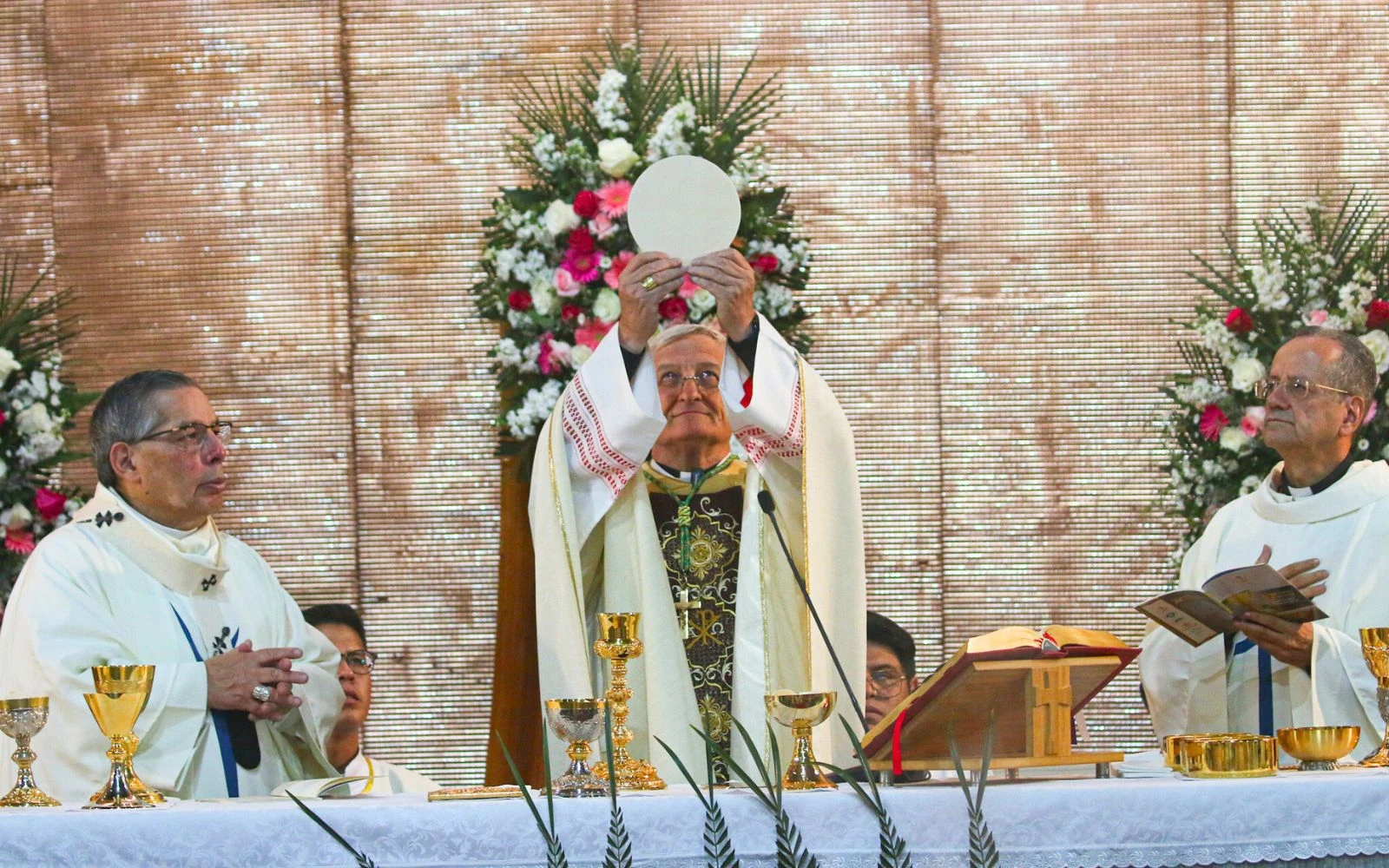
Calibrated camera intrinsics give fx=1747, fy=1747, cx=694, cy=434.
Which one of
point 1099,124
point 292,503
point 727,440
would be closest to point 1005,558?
point 1099,124

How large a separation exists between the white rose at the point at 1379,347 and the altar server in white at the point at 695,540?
2069mm

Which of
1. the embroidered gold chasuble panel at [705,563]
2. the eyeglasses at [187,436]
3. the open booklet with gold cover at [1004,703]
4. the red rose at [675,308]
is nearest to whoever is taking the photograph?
the open booklet with gold cover at [1004,703]

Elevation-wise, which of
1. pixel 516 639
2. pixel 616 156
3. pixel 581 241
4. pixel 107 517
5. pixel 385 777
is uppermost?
pixel 616 156

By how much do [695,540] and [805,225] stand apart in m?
2.62

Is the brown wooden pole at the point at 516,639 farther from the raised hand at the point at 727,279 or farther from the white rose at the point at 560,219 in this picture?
the raised hand at the point at 727,279

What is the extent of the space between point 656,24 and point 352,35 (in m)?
1.24

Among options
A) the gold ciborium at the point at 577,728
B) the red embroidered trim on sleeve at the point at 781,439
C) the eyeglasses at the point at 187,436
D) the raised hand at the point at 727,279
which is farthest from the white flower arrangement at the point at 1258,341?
the eyeglasses at the point at 187,436

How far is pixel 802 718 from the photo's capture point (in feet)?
11.2

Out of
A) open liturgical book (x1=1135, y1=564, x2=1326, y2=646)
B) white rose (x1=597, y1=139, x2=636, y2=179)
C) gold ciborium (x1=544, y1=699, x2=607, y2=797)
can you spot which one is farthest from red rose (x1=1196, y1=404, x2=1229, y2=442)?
gold ciborium (x1=544, y1=699, x2=607, y2=797)

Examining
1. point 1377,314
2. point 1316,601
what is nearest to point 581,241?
point 1316,601

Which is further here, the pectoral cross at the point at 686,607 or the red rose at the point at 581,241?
the red rose at the point at 581,241

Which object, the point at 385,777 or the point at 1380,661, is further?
the point at 385,777

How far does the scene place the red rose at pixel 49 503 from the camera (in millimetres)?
5797

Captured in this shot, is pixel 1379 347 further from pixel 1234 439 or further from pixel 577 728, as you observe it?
pixel 577 728
